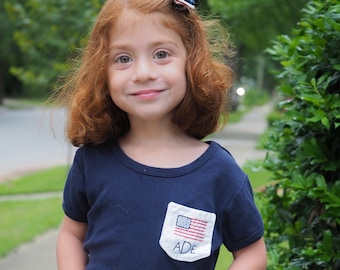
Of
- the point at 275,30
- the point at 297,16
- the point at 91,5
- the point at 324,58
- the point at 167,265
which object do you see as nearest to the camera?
the point at 167,265

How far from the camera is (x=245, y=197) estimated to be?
1.61 m

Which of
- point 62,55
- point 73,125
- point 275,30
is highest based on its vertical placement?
point 73,125

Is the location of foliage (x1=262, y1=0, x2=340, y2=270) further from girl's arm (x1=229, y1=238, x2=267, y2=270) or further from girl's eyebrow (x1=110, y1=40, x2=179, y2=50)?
girl's eyebrow (x1=110, y1=40, x2=179, y2=50)

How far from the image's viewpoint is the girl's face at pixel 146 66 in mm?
1612

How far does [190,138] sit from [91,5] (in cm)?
708

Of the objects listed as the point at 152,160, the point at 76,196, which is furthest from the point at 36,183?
the point at 152,160

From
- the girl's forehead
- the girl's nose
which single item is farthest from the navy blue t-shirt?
the girl's forehead

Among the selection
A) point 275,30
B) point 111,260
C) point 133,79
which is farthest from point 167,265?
point 275,30

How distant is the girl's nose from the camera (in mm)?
1587

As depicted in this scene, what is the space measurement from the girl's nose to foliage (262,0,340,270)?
2.32 ft

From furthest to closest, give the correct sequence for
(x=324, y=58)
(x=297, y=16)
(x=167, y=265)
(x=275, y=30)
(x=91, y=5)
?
1. (x=275, y=30)
2. (x=297, y=16)
3. (x=91, y=5)
4. (x=324, y=58)
5. (x=167, y=265)

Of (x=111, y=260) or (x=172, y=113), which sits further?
(x=172, y=113)

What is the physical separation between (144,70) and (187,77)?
156mm

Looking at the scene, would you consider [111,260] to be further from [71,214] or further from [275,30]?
[275,30]
